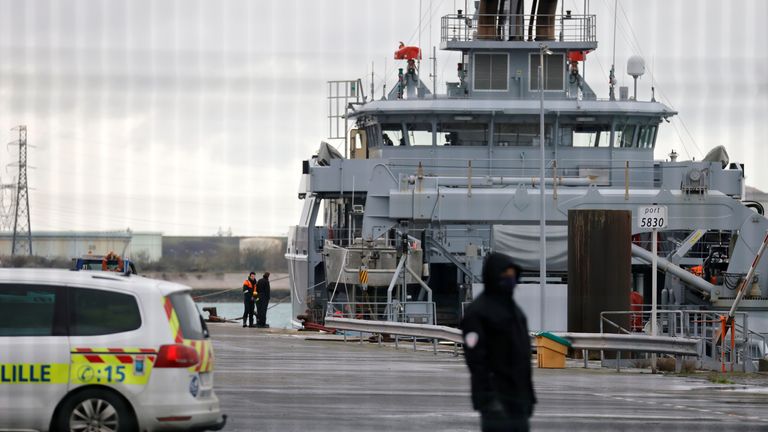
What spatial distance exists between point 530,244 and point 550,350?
13373 mm

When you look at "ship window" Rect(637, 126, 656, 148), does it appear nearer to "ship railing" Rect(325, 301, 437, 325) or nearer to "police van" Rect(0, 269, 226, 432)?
"ship railing" Rect(325, 301, 437, 325)

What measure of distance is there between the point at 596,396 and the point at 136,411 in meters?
7.96

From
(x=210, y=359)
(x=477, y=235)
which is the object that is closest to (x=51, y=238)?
(x=210, y=359)

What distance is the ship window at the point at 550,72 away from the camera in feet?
147

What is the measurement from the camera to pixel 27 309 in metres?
12.5

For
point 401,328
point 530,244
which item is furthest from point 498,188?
point 401,328

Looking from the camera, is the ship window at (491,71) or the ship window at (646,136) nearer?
the ship window at (646,136)

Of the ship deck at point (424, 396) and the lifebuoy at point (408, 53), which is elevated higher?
the lifebuoy at point (408, 53)

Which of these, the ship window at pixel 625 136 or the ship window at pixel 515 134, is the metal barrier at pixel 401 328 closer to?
the ship window at pixel 515 134

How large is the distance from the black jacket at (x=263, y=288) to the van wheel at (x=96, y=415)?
80.4 feet

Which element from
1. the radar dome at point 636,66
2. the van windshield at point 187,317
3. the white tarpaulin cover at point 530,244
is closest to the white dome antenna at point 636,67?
the radar dome at point 636,66

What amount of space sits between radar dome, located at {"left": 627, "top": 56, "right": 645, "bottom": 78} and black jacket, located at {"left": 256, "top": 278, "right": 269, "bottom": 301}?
13.6 meters

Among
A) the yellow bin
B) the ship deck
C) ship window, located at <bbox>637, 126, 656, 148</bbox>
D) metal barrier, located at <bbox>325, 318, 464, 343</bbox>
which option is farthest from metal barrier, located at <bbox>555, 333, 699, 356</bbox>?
ship window, located at <bbox>637, 126, 656, 148</bbox>

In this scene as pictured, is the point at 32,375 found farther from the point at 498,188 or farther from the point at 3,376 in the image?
the point at 498,188
